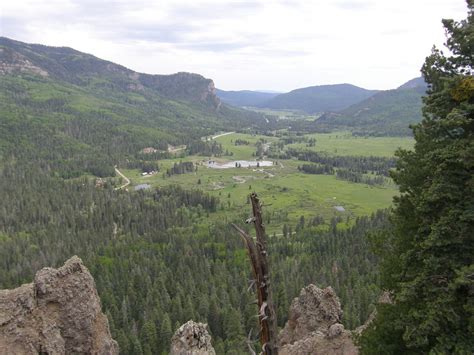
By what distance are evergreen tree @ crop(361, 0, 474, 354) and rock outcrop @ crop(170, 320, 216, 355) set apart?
588 inches

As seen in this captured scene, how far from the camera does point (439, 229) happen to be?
2008 cm

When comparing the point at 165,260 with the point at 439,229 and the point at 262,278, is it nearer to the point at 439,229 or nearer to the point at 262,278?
the point at 439,229

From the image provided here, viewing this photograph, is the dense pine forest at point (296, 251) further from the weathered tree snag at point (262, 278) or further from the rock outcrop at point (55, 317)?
the rock outcrop at point (55, 317)

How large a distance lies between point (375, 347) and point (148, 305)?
67521 mm

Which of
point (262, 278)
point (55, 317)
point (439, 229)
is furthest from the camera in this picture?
point (55, 317)

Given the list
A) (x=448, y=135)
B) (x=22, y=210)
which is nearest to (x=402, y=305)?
(x=448, y=135)

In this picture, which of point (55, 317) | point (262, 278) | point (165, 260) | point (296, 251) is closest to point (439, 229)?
point (262, 278)

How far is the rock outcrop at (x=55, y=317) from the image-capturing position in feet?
128

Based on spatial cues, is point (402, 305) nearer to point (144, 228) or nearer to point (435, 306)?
point (435, 306)

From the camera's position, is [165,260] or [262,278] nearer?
[262,278]

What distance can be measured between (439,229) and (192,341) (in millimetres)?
22020

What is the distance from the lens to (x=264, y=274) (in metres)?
13.0

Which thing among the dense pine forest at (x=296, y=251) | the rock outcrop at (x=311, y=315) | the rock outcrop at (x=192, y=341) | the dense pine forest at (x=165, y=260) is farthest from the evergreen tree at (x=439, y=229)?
the rock outcrop at (x=311, y=315)

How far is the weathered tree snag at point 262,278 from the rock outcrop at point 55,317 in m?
33.9
